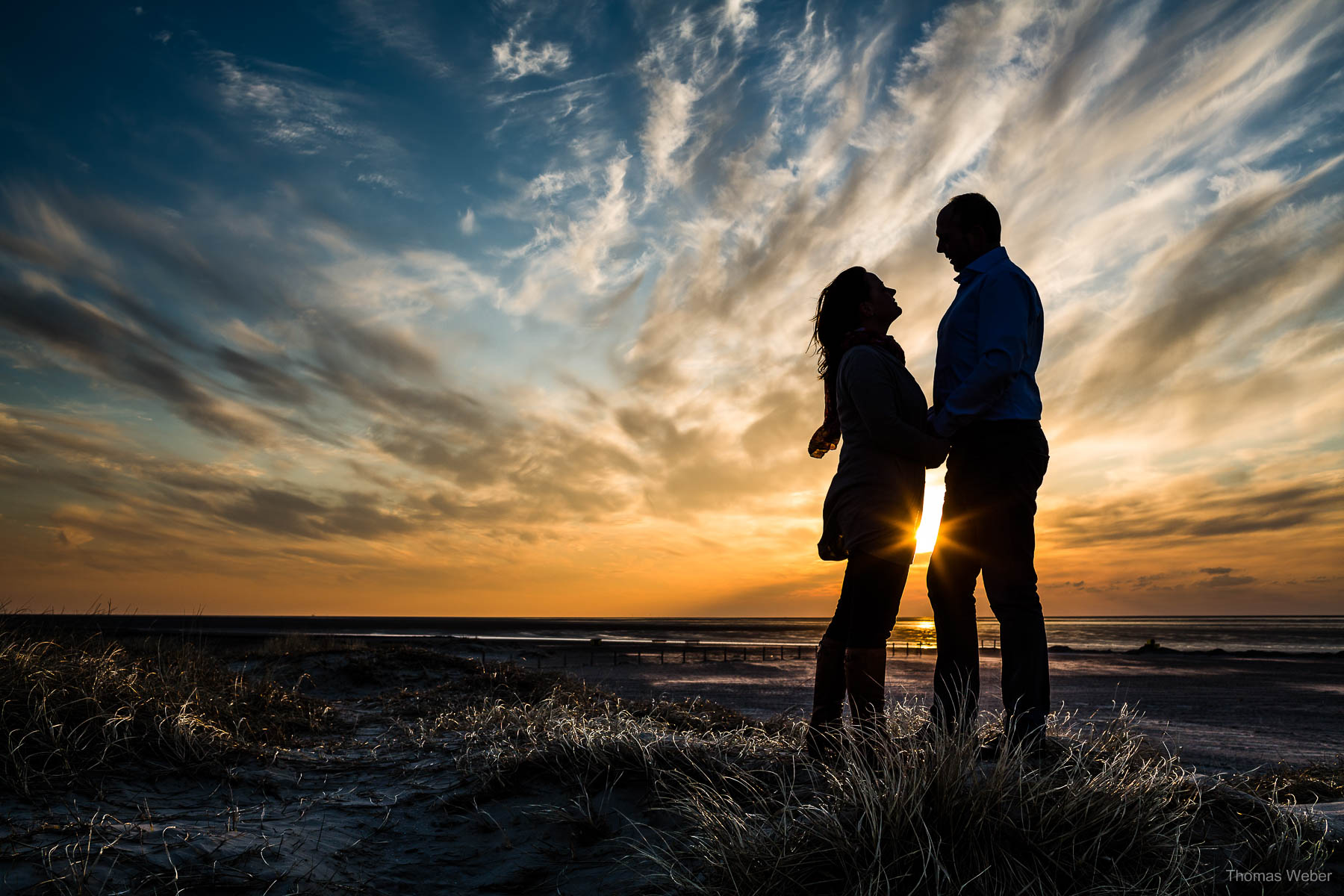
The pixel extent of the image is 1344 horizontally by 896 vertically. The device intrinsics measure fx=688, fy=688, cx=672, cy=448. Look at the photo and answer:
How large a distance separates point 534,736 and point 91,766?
202 cm

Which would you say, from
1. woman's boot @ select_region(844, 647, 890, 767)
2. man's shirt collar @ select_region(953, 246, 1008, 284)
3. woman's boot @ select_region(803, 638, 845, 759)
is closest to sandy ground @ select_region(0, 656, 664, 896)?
woman's boot @ select_region(803, 638, 845, 759)

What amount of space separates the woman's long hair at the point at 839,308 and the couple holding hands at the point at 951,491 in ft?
0.05

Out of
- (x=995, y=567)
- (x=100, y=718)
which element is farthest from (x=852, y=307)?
(x=100, y=718)

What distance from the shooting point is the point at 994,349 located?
3014 mm

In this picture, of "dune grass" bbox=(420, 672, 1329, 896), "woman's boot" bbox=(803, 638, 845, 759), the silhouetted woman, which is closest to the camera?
"dune grass" bbox=(420, 672, 1329, 896)

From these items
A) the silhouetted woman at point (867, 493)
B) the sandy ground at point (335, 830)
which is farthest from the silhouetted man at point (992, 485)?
the sandy ground at point (335, 830)

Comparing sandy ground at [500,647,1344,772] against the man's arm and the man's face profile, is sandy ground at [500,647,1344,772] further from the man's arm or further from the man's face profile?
the man's face profile

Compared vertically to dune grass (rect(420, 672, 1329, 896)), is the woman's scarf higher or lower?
higher

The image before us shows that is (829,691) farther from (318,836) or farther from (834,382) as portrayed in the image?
(318,836)

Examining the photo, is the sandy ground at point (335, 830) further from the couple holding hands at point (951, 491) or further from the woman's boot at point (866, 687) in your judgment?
the couple holding hands at point (951, 491)

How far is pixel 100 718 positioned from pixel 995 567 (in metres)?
4.37

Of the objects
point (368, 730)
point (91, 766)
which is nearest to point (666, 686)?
point (368, 730)

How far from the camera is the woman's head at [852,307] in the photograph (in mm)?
3385

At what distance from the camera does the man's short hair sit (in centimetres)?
347
